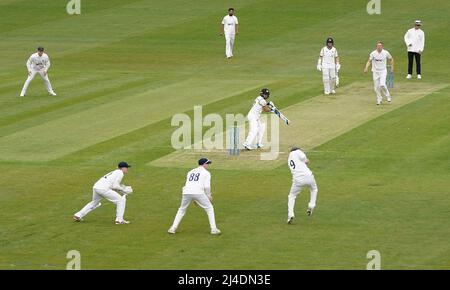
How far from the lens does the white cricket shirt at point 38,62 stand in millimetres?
46250

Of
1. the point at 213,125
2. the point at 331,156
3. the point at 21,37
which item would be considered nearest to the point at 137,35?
the point at 21,37

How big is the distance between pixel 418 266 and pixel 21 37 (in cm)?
4054

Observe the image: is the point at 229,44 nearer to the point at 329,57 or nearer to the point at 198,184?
the point at 329,57

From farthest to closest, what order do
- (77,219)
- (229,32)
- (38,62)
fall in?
(229,32) < (38,62) < (77,219)

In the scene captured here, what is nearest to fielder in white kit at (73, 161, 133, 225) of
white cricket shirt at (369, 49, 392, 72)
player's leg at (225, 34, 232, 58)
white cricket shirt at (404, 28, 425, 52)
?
white cricket shirt at (369, 49, 392, 72)

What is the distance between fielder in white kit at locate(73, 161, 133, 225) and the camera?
28.1 meters

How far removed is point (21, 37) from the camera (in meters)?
61.1

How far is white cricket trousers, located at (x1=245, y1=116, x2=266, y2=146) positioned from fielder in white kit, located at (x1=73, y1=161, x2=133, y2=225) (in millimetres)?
8626

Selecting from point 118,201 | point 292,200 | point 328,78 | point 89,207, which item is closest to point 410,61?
point 328,78

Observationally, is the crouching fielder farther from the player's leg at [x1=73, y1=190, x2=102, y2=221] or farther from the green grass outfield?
the player's leg at [x1=73, y1=190, x2=102, y2=221]

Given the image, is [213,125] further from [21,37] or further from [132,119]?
[21,37]

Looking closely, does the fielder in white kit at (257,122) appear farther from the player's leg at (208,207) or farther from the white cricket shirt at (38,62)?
the white cricket shirt at (38,62)

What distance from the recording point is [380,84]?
141 ft

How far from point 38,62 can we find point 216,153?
510 inches
